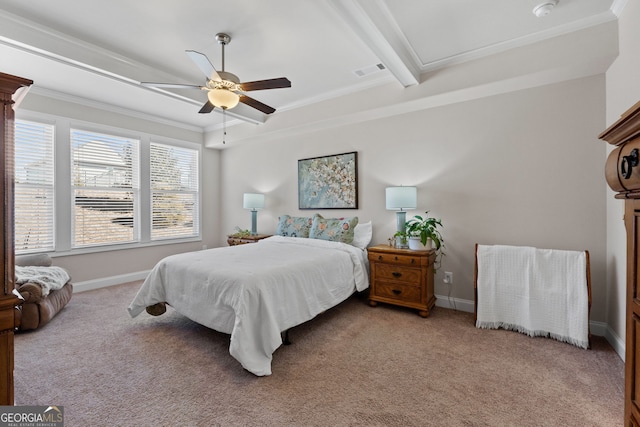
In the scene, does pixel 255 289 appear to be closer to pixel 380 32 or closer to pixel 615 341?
pixel 380 32

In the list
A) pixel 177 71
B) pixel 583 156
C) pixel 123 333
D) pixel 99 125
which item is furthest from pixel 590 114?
pixel 99 125

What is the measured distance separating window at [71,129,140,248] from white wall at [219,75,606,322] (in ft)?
10.5

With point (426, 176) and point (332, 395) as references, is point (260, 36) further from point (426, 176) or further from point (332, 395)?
point (332, 395)

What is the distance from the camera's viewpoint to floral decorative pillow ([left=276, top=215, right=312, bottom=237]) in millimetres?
4082

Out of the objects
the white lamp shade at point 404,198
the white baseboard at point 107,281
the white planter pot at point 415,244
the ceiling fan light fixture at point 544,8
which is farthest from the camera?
the white baseboard at point 107,281

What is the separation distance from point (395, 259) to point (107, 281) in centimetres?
417

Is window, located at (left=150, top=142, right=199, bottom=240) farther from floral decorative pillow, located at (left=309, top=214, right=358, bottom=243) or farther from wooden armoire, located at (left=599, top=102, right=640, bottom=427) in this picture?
wooden armoire, located at (left=599, top=102, right=640, bottom=427)

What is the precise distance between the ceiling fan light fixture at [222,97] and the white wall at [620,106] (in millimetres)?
3061

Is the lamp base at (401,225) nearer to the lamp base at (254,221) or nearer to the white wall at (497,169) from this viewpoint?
the white wall at (497,169)

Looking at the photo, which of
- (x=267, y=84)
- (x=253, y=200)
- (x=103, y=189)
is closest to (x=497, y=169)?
(x=267, y=84)

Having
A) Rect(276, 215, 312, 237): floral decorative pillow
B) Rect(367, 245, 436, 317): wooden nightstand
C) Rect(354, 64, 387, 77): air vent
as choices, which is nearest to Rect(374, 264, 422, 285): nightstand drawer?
Rect(367, 245, 436, 317): wooden nightstand

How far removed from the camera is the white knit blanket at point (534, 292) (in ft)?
7.78

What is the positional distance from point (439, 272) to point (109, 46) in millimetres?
4226

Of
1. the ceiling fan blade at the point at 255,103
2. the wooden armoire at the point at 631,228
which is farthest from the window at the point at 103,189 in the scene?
the wooden armoire at the point at 631,228
